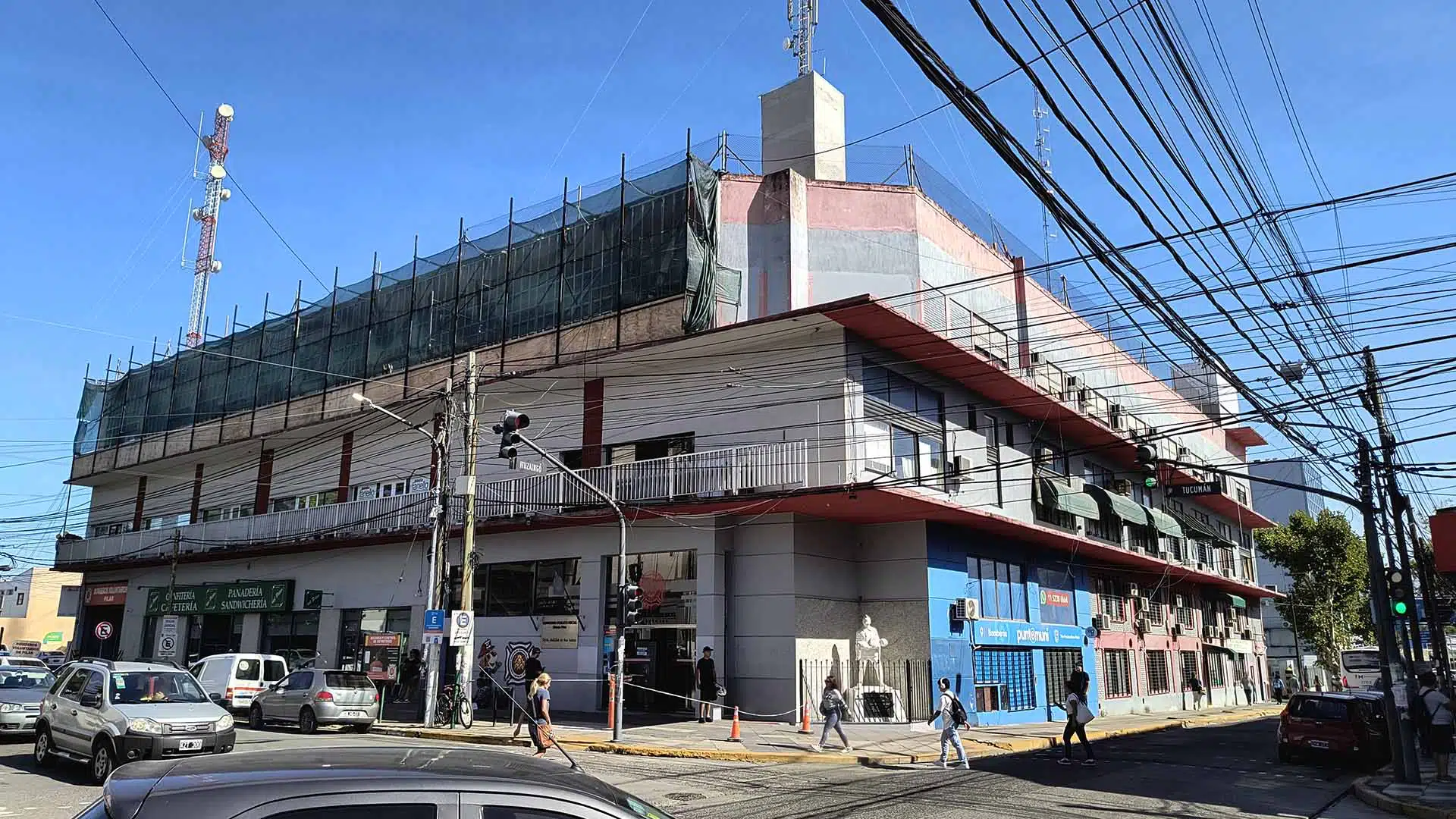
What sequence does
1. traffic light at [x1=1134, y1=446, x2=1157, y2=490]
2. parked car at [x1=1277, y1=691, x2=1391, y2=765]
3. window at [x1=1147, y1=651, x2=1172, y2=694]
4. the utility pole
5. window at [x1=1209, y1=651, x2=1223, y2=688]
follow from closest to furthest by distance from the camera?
traffic light at [x1=1134, y1=446, x2=1157, y2=490] → parked car at [x1=1277, y1=691, x2=1391, y2=765] → the utility pole → window at [x1=1147, y1=651, x2=1172, y2=694] → window at [x1=1209, y1=651, x2=1223, y2=688]

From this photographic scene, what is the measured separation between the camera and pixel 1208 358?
1562 cm

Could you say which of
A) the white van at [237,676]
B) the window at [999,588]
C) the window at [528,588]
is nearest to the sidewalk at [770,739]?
the window at [999,588]

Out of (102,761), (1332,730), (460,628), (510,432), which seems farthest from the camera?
(460,628)

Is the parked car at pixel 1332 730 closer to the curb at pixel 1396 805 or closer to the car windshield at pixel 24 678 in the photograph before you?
the curb at pixel 1396 805

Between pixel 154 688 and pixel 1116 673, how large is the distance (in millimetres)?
31139

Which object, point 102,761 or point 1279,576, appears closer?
point 102,761

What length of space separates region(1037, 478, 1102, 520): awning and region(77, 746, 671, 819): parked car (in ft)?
93.9

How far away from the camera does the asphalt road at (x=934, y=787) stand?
1207 cm

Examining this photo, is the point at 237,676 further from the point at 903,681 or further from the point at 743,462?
the point at 903,681

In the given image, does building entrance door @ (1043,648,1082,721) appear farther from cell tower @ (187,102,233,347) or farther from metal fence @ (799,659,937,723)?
cell tower @ (187,102,233,347)

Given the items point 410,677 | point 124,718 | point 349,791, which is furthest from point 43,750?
point 410,677

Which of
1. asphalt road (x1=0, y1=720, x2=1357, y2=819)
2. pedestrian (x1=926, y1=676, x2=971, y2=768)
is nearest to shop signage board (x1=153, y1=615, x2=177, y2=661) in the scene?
asphalt road (x1=0, y1=720, x2=1357, y2=819)

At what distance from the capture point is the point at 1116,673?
1391 inches

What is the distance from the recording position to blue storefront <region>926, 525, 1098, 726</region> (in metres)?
25.9
